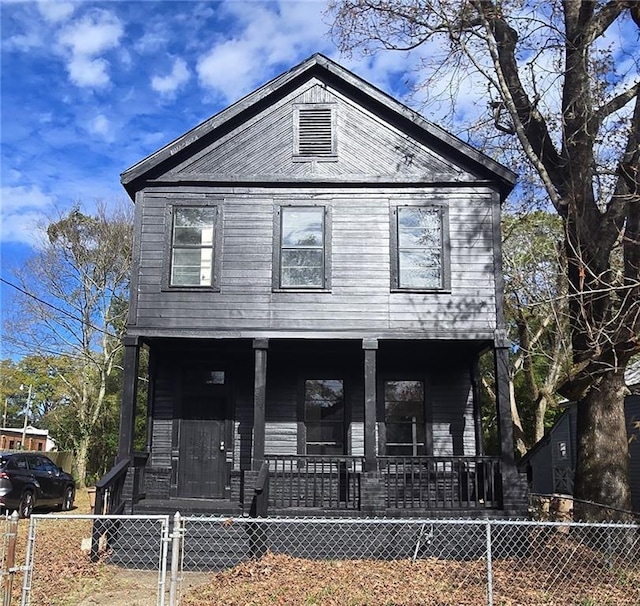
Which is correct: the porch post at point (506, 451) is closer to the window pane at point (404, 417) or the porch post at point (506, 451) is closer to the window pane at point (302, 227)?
the window pane at point (404, 417)

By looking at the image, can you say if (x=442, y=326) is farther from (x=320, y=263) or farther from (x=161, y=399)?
(x=161, y=399)

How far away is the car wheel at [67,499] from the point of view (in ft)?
55.4

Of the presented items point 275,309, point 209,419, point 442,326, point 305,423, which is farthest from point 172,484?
point 442,326

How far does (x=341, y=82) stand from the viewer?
1251 cm

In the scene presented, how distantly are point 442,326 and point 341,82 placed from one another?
17.1ft

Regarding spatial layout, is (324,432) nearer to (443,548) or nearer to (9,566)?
(443,548)

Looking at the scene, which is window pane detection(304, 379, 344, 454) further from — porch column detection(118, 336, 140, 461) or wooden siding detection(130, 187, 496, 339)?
porch column detection(118, 336, 140, 461)

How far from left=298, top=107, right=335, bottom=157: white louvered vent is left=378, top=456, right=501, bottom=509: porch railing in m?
5.88

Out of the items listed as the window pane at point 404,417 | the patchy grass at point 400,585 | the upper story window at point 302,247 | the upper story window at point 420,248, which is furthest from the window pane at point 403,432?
the patchy grass at point 400,585

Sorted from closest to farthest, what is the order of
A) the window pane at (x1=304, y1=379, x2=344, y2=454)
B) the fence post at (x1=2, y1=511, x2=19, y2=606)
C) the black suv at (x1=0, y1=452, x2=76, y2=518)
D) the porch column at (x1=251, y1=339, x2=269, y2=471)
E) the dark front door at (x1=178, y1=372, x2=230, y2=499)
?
the fence post at (x1=2, y1=511, x2=19, y2=606)
the porch column at (x1=251, y1=339, x2=269, y2=471)
the dark front door at (x1=178, y1=372, x2=230, y2=499)
the window pane at (x1=304, y1=379, x2=344, y2=454)
the black suv at (x1=0, y1=452, x2=76, y2=518)

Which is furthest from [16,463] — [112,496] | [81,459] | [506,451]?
[81,459]

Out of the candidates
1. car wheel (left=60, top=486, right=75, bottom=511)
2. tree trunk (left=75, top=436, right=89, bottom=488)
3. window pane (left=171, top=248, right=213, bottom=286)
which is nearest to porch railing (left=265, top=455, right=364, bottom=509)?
window pane (left=171, top=248, right=213, bottom=286)

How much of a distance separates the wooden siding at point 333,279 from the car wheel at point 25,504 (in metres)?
6.32

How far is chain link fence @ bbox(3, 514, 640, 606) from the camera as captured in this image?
6.94m
